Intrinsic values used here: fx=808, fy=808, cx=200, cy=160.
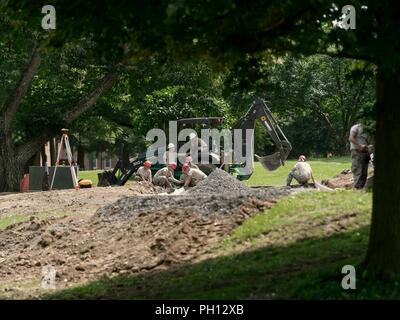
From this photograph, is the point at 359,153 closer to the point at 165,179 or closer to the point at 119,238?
the point at 119,238

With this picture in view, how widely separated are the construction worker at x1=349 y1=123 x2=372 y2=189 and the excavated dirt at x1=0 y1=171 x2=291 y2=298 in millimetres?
2114

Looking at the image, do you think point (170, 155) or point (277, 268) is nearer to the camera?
point (277, 268)

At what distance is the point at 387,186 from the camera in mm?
8547

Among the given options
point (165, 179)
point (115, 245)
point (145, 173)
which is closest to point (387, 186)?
point (115, 245)

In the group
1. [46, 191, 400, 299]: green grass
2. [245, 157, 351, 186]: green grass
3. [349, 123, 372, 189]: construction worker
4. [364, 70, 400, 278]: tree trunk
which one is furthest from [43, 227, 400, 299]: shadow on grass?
[245, 157, 351, 186]: green grass

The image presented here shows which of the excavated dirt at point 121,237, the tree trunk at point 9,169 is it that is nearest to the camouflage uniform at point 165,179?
the excavated dirt at point 121,237

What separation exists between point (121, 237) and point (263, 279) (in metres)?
4.70

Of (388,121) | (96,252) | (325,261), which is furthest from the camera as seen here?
(96,252)

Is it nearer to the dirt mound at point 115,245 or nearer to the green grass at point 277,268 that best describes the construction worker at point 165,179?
the dirt mound at point 115,245

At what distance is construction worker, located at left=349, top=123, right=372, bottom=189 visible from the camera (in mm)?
15906

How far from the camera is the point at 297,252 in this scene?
10555 millimetres
